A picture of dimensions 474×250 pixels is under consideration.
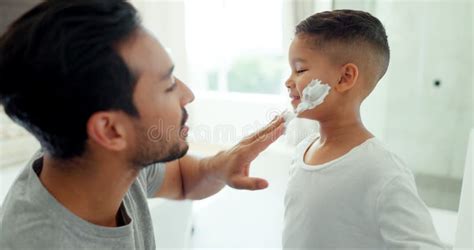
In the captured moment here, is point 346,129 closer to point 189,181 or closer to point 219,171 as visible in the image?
point 219,171

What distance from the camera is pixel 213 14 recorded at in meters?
3.06

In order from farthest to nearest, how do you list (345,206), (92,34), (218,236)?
(218,236) → (345,206) → (92,34)

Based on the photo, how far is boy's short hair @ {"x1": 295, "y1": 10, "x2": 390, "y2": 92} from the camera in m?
0.96

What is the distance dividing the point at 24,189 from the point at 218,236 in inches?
55.7

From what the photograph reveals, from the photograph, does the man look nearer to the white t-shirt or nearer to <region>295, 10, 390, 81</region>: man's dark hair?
the white t-shirt

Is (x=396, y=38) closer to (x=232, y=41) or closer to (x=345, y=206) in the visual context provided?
(x=232, y=41)

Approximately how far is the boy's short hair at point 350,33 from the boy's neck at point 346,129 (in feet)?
0.39

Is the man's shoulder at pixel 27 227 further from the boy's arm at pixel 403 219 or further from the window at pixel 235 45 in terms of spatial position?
the window at pixel 235 45

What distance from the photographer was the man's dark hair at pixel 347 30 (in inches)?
37.6

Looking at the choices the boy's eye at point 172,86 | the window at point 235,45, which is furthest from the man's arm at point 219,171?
the window at point 235,45

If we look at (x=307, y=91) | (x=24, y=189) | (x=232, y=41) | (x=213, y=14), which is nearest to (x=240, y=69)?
(x=232, y=41)

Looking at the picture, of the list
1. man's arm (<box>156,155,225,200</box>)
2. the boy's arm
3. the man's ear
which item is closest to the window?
man's arm (<box>156,155,225,200</box>)

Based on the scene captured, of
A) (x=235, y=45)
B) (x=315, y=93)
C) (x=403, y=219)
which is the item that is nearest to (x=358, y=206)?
(x=403, y=219)

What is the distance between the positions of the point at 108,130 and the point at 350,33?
0.59m
